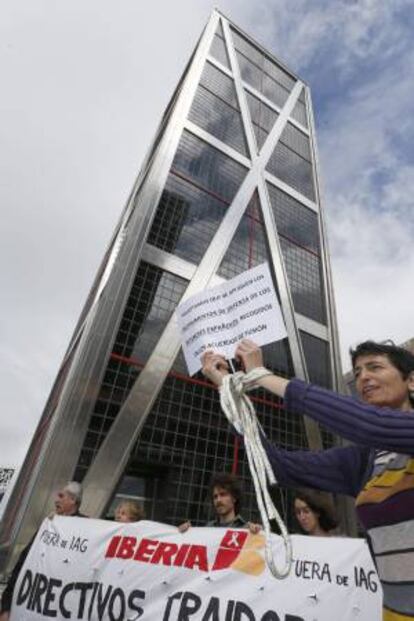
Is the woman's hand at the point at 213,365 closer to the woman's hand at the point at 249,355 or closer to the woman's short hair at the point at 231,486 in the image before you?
the woman's hand at the point at 249,355

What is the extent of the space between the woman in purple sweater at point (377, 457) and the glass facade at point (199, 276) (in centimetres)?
1385

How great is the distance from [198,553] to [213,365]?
6.89 ft

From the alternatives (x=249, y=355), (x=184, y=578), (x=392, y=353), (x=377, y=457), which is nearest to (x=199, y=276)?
(x=184, y=578)

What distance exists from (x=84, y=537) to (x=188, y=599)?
130cm

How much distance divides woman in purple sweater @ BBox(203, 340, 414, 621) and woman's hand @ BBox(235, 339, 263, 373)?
0.03 meters

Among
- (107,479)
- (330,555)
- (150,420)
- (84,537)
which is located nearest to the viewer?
(330,555)

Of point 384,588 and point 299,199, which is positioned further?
point 299,199

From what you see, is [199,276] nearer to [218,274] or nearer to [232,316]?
[218,274]

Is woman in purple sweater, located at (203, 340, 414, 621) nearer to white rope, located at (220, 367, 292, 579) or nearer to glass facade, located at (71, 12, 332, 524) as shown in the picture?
white rope, located at (220, 367, 292, 579)

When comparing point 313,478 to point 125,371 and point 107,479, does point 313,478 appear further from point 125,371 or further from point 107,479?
point 125,371

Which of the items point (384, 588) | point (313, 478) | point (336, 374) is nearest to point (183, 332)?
point (313, 478)

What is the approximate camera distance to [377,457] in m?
1.75

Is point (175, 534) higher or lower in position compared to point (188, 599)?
higher

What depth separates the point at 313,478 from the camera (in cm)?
199
